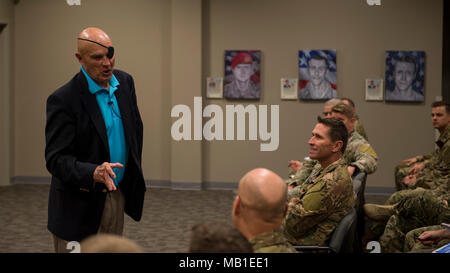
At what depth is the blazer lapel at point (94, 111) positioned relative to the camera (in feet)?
8.38

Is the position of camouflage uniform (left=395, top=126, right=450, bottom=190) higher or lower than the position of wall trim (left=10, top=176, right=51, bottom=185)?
higher

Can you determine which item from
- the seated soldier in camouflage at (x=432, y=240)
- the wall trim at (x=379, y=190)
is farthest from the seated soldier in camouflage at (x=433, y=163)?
the wall trim at (x=379, y=190)

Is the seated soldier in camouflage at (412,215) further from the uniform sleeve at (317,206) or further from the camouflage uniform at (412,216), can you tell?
the uniform sleeve at (317,206)

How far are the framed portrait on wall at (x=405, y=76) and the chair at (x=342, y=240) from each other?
531 cm

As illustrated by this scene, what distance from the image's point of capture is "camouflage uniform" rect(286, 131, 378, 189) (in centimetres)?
443

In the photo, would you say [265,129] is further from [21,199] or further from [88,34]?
[88,34]

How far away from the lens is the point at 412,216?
4102 millimetres

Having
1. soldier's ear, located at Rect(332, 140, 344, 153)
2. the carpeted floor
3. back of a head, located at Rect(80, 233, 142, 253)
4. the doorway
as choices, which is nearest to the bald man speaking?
back of a head, located at Rect(80, 233, 142, 253)

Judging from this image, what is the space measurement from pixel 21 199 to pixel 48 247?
2449mm

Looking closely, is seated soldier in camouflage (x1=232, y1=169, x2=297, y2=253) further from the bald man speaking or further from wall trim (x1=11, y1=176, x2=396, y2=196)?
wall trim (x1=11, y1=176, x2=396, y2=196)

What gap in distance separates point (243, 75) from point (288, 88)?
0.64 meters

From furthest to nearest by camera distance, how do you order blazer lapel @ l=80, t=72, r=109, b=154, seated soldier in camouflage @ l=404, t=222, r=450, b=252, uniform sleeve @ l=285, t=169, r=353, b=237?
seated soldier in camouflage @ l=404, t=222, r=450, b=252, uniform sleeve @ l=285, t=169, r=353, b=237, blazer lapel @ l=80, t=72, r=109, b=154

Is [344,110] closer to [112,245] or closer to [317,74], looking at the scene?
[317,74]
